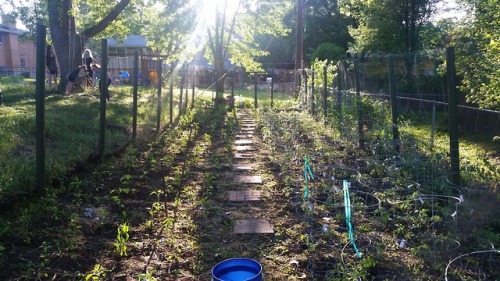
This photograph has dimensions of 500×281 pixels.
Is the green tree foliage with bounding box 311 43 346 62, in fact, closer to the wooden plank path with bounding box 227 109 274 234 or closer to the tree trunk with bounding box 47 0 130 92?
the tree trunk with bounding box 47 0 130 92

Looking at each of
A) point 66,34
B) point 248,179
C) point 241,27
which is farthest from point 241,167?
point 241,27

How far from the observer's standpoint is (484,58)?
6570 mm

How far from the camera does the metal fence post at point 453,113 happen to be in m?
4.81

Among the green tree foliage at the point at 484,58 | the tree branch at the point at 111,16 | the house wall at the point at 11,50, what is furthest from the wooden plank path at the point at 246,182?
the house wall at the point at 11,50

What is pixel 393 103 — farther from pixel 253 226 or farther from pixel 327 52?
pixel 327 52

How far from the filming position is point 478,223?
4215 millimetres

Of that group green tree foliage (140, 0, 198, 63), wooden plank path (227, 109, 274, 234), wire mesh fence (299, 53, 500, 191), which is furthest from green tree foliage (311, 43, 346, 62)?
wooden plank path (227, 109, 274, 234)

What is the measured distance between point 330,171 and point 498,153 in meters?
4.99

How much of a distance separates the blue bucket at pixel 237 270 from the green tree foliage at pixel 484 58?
4895 mm

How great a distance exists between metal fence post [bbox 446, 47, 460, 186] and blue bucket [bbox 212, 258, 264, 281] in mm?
3027

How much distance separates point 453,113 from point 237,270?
134 inches

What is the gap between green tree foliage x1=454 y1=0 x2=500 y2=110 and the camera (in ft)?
20.2

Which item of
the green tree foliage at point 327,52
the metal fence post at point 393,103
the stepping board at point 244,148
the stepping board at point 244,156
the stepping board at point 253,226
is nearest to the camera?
the stepping board at point 253,226

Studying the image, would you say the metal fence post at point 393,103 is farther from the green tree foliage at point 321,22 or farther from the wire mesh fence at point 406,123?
the green tree foliage at point 321,22
